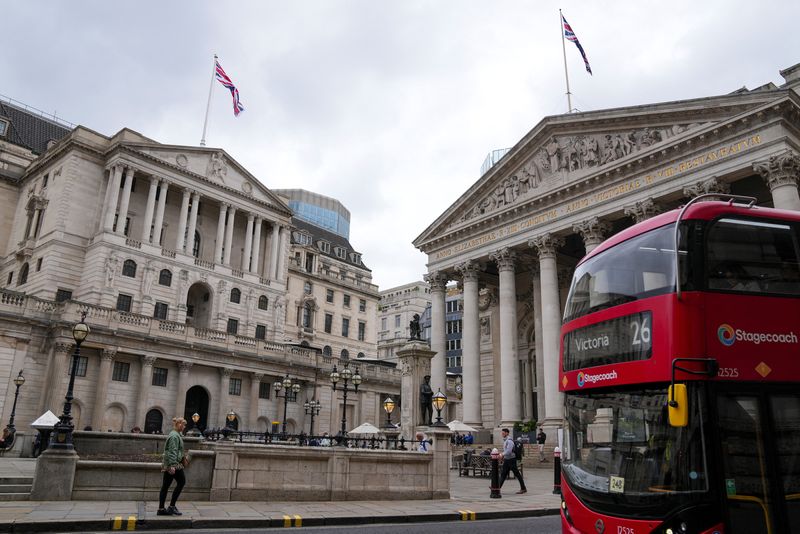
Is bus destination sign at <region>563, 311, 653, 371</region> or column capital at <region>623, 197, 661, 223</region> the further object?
column capital at <region>623, 197, 661, 223</region>

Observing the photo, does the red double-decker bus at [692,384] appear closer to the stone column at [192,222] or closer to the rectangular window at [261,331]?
the stone column at [192,222]

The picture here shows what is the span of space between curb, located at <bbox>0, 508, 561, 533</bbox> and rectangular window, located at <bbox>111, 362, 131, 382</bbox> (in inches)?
1321

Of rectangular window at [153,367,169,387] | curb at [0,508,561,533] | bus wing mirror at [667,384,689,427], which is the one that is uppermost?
rectangular window at [153,367,169,387]

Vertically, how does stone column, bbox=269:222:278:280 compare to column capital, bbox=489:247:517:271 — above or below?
above

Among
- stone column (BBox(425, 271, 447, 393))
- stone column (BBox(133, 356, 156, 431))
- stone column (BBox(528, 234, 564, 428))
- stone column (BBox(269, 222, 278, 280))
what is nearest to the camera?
stone column (BBox(528, 234, 564, 428))

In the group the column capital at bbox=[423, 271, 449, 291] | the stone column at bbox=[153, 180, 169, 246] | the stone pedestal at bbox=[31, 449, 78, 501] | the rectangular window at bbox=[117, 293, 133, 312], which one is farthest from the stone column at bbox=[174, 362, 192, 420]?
the stone pedestal at bbox=[31, 449, 78, 501]

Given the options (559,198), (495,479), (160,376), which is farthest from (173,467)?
(160,376)

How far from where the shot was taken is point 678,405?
6.98 m

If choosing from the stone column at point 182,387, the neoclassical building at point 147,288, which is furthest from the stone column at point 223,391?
the stone column at point 182,387

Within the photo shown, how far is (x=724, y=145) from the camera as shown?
1134 inches

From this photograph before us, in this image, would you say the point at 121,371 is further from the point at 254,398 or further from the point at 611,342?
the point at 611,342

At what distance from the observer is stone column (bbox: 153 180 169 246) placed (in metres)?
50.7

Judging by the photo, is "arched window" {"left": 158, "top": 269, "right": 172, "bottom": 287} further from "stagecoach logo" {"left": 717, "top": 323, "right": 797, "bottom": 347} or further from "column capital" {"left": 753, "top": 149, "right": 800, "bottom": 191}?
"stagecoach logo" {"left": 717, "top": 323, "right": 797, "bottom": 347}

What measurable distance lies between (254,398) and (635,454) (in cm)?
4493
